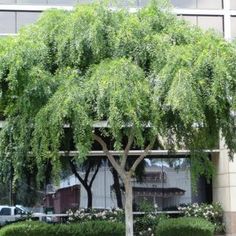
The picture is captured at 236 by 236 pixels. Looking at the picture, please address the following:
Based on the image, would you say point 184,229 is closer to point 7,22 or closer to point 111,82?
point 111,82

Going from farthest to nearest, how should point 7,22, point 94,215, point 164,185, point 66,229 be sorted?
point 164,185 → point 7,22 → point 94,215 → point 66,229

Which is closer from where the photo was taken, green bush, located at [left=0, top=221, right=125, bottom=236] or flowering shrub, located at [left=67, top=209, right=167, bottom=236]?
green bush, located at [left=0, top=221, right=125, bottom=236]

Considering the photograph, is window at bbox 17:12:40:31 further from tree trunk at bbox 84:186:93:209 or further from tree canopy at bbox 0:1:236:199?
tree canopy at bbox 0:1:236:199

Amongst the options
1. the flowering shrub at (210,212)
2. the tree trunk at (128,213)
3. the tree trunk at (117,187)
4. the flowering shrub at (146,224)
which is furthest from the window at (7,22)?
the tree trunk at (128,213)

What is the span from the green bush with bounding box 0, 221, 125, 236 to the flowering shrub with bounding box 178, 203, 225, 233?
19.8 ft

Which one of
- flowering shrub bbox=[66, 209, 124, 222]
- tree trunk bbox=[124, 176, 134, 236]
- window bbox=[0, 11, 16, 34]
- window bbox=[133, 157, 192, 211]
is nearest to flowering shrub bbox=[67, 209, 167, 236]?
flowering shrub bbox=[66, 209, 124, 222]

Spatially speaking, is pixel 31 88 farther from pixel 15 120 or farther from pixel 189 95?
pixel 189 95

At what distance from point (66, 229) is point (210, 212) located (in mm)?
7221

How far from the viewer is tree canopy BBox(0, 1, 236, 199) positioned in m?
13.1

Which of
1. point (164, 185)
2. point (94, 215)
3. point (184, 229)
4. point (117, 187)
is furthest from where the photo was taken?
point (164, 185)

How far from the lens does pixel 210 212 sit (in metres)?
24.1

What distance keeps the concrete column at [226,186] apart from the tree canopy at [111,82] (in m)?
9.34

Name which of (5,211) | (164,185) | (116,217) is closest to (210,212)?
(164,185)

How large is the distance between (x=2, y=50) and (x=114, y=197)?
11.9 metres
